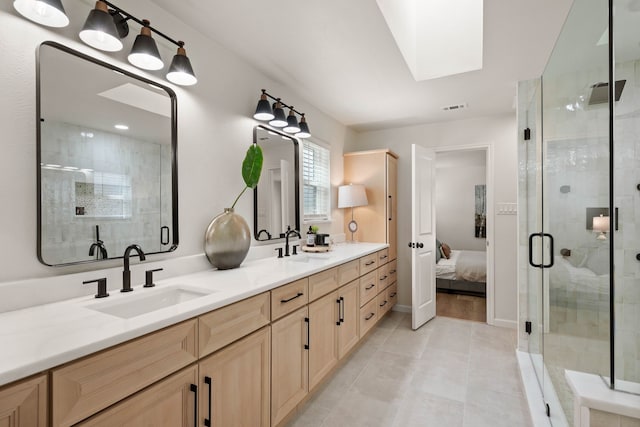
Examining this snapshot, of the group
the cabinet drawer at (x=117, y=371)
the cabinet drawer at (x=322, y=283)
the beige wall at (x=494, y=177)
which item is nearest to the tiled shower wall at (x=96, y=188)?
the cabinet drawer at (x=117, y=371)

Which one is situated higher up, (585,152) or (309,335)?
(585,152)

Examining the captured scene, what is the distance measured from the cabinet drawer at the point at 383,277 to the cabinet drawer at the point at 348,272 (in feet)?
2.14

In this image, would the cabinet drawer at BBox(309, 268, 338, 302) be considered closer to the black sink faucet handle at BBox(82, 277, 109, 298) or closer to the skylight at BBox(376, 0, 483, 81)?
the black sink faucet handle at BBox(82, 277, 109, 298)

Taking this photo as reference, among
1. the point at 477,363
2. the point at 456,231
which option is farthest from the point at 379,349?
the point at 456,231

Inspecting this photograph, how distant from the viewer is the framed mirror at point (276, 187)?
94.5 inches

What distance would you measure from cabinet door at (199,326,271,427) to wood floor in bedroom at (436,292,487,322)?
2953 millimetres

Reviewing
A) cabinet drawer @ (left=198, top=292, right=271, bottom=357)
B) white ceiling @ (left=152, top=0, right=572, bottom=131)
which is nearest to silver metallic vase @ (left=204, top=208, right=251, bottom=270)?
cabinet drawer @ (left=198, top=292, right=271, bottom=357)

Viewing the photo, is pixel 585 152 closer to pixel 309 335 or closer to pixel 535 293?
pixel 535 293

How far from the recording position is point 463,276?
14.8 ft

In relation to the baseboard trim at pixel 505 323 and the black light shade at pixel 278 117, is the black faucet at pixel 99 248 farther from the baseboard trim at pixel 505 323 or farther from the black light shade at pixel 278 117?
the baseboard trim at pixel 505 323

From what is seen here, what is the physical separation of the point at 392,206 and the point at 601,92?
251cm

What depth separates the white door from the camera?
334 cm

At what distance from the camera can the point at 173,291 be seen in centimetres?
152

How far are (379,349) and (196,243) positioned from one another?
1.97 m
